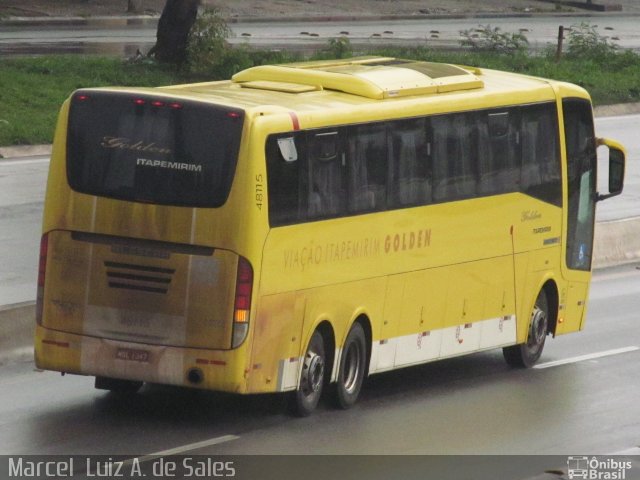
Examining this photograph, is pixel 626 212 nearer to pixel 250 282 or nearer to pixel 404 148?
pixel 404 148

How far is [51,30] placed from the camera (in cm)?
4447

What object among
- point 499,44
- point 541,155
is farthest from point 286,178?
point 499,44

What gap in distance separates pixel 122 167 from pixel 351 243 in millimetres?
2034

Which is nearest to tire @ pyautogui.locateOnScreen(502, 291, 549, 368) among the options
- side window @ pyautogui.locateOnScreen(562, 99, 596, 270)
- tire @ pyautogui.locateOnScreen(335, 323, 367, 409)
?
side window @ pyautogui.locateOnScreen(562, 99, 596, 270)

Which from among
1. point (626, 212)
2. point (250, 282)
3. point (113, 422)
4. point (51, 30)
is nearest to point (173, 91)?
point (250, 282)

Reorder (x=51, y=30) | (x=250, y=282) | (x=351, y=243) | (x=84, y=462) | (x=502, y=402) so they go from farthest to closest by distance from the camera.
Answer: (x=51, y=30)
(x=502, y=402)
(x=351, y=243)
(x=250, y=282)
(x=84, y=462)

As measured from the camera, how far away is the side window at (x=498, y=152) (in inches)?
601

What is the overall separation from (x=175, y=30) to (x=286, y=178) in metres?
22.7

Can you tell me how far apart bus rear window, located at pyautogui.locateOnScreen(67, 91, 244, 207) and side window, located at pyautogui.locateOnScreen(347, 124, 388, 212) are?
148 centimetres

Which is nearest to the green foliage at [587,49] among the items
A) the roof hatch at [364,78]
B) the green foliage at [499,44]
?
the green foliage at [499,44]

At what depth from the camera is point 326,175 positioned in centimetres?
1323

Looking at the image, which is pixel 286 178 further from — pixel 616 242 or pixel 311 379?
pixel 616 242

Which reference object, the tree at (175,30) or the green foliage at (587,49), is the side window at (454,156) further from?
the green foliage at (587,49)

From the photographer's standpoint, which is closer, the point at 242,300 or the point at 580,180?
the point at 242,300
